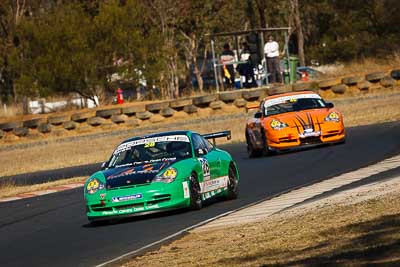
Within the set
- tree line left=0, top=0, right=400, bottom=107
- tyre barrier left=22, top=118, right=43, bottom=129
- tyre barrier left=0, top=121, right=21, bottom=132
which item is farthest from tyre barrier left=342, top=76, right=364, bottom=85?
tyre barrier left=0, top=121, right=21, bottom=132

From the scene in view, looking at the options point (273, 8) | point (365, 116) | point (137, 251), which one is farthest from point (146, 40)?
point (137, 251)

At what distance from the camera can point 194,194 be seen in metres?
14.3

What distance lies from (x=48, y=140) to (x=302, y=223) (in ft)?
92.7

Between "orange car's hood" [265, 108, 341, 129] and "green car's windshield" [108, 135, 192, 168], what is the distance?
8008mm

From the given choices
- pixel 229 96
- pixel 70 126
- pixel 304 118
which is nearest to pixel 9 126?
pixel 70 126

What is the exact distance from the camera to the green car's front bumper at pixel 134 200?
1383cm

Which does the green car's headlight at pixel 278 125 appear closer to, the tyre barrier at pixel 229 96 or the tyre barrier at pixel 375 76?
the tyre barrier at pixel 229 96

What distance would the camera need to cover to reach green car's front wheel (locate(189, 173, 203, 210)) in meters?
14.2

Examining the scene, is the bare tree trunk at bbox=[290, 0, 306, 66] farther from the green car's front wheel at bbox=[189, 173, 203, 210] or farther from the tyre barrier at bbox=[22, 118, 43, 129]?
the green car's front wheel at bbox=[189, 173, 203, 210]

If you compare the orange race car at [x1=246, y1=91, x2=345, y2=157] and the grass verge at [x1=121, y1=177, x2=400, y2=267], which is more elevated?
the orange race car at [x1=246, y1=91, x2=345, y2=157]

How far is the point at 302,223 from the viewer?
10.9m

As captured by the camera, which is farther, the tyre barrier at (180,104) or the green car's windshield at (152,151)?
the tyre barrier at (180,104)

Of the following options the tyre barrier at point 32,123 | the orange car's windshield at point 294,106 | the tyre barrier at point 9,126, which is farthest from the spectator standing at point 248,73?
the orange car's windshield at point 294,106

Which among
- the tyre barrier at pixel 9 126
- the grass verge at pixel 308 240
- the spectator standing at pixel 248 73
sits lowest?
the grass verge at pixel 308 240
